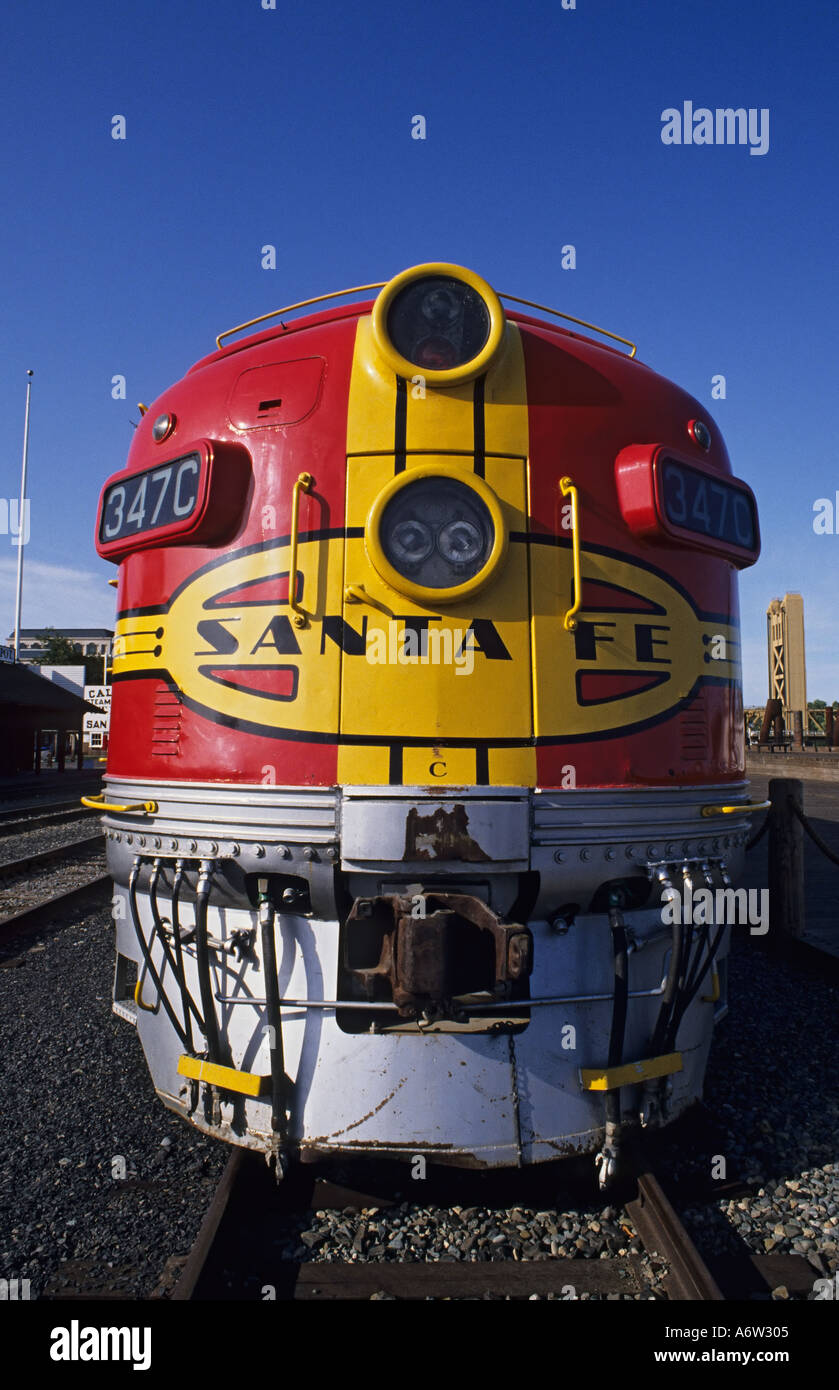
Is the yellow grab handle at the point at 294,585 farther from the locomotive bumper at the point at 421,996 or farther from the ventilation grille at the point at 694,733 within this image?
the ventilation grille at the point at 694,733

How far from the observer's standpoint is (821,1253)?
2.74 m

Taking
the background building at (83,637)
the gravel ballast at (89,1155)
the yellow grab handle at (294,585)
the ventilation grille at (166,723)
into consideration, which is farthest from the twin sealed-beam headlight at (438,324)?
the background building at (83,637)

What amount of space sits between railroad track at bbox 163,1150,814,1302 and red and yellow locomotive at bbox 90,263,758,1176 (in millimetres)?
289

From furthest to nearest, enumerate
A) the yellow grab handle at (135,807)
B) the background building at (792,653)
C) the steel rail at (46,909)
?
the background building at (792,653) < the steel rail at (46,909) < the yellow grab handle at (135,807)

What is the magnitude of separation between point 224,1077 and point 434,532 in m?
2.18

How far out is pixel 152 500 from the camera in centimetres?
354

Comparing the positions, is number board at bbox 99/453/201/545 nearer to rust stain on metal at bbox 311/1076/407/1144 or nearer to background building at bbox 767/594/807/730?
rust stain on metal at bbox 311/1076/407/1144

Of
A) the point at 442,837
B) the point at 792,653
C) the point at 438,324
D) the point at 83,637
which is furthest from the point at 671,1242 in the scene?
the point at 83,637

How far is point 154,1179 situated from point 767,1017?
3.75m

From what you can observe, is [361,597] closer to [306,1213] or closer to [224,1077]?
[224,1077]

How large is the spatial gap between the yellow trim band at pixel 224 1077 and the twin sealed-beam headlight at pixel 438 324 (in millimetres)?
2699

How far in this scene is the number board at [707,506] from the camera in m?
3.34

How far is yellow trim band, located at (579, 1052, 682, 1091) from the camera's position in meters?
2.99
